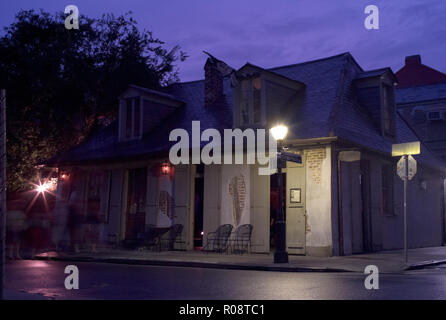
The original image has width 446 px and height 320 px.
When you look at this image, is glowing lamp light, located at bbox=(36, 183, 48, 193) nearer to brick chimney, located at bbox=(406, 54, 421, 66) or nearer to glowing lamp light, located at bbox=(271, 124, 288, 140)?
glowing lamp light, located at bbox=(271, 124, 288, 140)

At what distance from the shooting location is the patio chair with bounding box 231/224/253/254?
52.9 ft

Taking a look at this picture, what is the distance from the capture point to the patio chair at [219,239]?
16.5 meters

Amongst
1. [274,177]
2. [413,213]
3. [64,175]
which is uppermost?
[64,175]

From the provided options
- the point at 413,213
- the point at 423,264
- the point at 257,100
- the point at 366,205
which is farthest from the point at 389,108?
the point at 423,264

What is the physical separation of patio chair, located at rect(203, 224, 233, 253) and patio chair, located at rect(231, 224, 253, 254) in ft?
0.80

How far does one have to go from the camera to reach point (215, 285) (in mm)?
8734

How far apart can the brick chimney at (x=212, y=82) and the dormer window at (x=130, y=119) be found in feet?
9.32

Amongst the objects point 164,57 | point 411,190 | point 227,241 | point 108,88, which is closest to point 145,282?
point 227,241

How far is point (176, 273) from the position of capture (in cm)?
1099

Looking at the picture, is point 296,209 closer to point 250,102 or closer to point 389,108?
point 250,102

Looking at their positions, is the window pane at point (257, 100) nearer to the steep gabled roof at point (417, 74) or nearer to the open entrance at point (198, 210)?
the open entrance at point (198, 210)

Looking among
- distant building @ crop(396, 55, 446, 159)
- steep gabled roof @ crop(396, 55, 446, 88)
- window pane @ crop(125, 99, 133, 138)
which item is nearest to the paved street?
window pane @ crop(125, 99, 133, 138)

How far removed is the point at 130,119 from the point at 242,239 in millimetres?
7986

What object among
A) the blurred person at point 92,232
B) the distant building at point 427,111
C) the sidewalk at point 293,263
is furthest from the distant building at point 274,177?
the distant building at point 427,111
